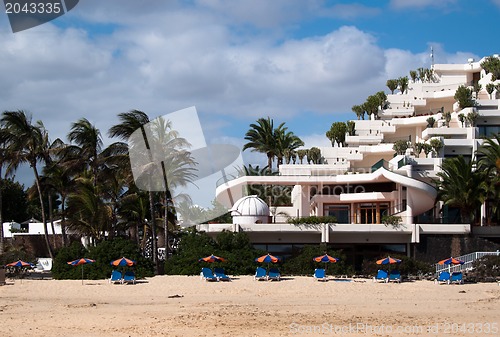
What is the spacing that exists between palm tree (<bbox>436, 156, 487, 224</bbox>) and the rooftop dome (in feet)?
36.9

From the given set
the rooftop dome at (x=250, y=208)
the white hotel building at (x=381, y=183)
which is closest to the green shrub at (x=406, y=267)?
the white hotel building at (x=381, y=183)

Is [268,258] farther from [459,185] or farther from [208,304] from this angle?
[459,185]

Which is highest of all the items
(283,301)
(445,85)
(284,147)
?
(445,85)

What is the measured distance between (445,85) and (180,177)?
A: 90.3 ft

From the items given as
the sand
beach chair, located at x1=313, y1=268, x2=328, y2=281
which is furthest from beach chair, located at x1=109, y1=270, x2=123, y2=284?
beach chair, located at x1=313, y1=268, x2=328, y2=281

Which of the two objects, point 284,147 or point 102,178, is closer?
point 102,178

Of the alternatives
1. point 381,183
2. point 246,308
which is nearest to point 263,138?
point 381,183

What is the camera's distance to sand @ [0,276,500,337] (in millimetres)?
20172

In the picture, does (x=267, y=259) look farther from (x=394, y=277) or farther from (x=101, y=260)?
(x=101, y=260)

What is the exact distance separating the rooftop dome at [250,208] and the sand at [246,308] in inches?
328

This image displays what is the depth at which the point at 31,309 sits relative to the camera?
84.0 ft

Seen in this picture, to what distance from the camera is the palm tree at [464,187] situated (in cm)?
4244

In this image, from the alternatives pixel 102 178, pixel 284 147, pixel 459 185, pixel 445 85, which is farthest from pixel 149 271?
pixel 445 85

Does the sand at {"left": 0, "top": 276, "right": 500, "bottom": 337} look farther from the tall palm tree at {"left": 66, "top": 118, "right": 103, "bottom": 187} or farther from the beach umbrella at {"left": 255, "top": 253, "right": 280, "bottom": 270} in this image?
the tall palm tree at {"left": 66, "top": 118, "right": 103, "bottom": 187}
